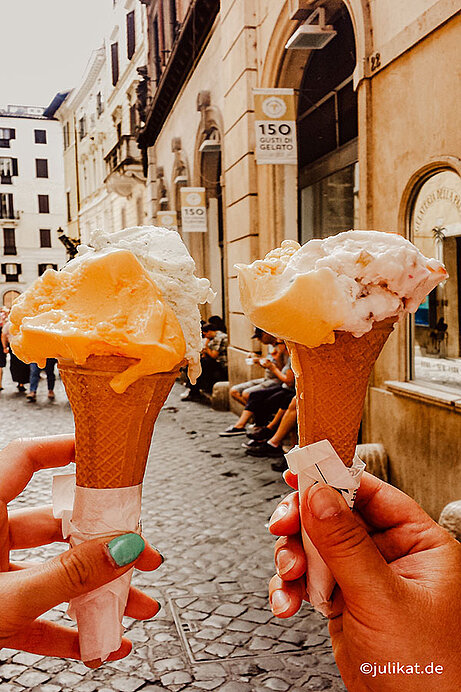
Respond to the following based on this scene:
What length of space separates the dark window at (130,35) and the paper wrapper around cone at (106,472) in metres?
25.7

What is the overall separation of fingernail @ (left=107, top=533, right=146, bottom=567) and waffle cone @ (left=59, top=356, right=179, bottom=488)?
0.55 feet

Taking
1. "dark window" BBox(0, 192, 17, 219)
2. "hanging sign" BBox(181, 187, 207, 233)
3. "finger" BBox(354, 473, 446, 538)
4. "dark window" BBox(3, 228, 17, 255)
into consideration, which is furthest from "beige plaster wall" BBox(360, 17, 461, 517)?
"dark window" BBox(3, 228, 17, 255)

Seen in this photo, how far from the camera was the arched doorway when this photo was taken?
30.3 ft

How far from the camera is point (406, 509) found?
7.06 ft

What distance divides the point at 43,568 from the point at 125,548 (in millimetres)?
235

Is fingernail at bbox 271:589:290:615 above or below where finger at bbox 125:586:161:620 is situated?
above

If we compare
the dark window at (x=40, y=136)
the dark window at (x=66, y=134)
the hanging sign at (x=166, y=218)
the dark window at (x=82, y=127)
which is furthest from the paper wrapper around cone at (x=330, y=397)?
the dark window at (x=40, y=136)

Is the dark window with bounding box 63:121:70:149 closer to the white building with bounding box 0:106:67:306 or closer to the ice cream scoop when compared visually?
the white building with bounding box 0:106:67:306

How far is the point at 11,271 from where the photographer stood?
4709 cm

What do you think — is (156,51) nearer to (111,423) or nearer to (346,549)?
(111,423)

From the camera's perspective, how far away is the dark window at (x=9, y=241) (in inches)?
1833

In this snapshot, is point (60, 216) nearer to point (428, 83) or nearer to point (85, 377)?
point (428, 83)

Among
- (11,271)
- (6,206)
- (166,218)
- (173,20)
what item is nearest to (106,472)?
(166,218)

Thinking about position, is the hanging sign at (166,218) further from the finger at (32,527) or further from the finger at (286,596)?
the finger at (286,596)
